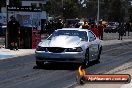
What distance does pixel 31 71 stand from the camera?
50.2 feet

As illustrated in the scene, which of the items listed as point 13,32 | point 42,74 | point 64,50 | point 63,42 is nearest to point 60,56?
point 64,50

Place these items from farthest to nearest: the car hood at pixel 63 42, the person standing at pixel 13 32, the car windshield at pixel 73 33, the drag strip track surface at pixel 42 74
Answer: the person standing at pixel 13 32
the car windshield at pixel 73 33
the car hood at pixel 63 42
the drag strip track surface at pixel 42 74

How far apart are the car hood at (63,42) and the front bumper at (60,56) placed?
11.6 inches

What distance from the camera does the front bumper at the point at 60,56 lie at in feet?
51.8

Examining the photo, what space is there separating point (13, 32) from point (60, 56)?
10.2 metres

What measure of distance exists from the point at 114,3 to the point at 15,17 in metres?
93.0

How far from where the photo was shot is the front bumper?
15.8 meters

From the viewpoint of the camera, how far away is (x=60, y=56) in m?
15.8

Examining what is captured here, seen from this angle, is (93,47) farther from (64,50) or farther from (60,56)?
(60,56)

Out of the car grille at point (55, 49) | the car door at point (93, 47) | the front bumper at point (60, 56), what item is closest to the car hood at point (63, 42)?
the car grille at point (55, 49)

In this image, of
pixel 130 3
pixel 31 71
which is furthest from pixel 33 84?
pixel 130 3

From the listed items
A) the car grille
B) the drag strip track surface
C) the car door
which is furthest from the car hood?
the drag strip track surface

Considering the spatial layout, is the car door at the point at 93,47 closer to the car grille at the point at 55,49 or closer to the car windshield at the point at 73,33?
the car windshield at the point at 73,33

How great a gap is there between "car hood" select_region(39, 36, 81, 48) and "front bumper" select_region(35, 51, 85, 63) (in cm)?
29
